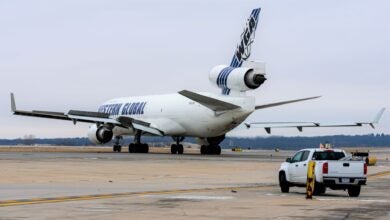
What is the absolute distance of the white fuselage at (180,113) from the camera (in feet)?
214

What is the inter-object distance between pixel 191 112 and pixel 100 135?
9522mm

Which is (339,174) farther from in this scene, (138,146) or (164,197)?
(138,146)

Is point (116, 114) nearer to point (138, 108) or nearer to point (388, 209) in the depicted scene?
point (138, 108)

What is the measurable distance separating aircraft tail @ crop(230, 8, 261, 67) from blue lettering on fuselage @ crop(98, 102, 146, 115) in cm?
1518

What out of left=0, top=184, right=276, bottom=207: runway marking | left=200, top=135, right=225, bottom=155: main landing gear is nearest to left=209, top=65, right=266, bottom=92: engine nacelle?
left=200, top=135, right=225, bottom=155: main landing gear

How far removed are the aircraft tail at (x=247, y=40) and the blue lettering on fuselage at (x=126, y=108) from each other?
598 inches

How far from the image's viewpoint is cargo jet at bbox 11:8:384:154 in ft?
209

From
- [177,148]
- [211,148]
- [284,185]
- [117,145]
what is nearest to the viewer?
[284,185]

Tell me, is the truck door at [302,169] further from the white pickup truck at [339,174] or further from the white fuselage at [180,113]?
the white fuselage at [180,113]

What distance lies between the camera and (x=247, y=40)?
213 feet

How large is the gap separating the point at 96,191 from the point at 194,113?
142 ft

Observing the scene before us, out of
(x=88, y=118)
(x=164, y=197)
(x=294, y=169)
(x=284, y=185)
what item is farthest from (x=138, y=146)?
(x=164, y=197)

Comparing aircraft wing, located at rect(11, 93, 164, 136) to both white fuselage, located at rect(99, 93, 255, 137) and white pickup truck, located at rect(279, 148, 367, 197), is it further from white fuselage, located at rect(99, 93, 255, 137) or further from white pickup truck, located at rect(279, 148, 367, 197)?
white pickup truck, located at rect(279, 148, 367, 197)

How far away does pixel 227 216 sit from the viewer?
18281 mm
